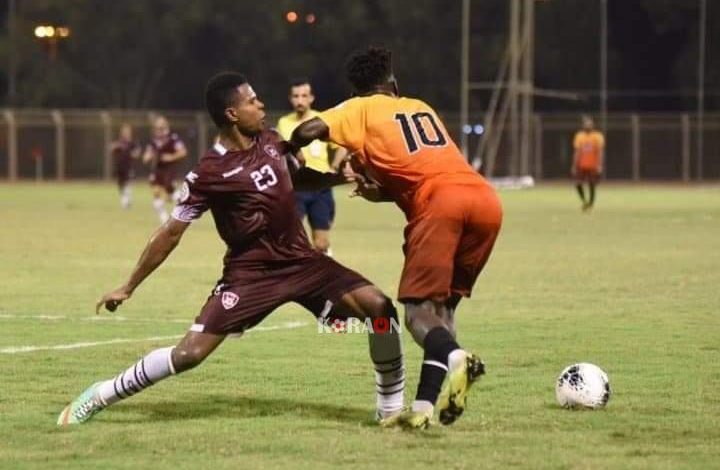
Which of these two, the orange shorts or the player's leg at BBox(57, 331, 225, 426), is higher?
the orange shorts

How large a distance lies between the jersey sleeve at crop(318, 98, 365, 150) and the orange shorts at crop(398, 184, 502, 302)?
0.49 m

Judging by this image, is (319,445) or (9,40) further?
(9,40)

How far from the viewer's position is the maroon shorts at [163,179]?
111ft

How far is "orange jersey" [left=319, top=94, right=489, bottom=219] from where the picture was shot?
8984 millimetres

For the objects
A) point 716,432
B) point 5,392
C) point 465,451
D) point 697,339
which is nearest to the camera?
point 465,451

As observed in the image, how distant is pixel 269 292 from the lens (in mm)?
9133

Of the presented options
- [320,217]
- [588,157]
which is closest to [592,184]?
[588,157]

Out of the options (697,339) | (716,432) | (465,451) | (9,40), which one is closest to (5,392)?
(465,451)

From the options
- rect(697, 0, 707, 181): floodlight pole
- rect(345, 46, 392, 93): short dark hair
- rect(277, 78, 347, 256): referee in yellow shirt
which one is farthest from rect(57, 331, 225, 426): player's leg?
rect(697, 0, 707, 181): floodlight pole

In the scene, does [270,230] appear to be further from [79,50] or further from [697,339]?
[79,50]

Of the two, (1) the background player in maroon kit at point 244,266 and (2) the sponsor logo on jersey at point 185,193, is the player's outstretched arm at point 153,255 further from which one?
(2) the sponsor logo on jersey at point 185,193

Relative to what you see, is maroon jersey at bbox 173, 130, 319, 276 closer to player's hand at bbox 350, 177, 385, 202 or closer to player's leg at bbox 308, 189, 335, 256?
player's hand at bbox 350, 177, 385, 202

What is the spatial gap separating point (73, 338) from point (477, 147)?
4877 centimetres

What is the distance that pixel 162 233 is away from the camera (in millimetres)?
9078
